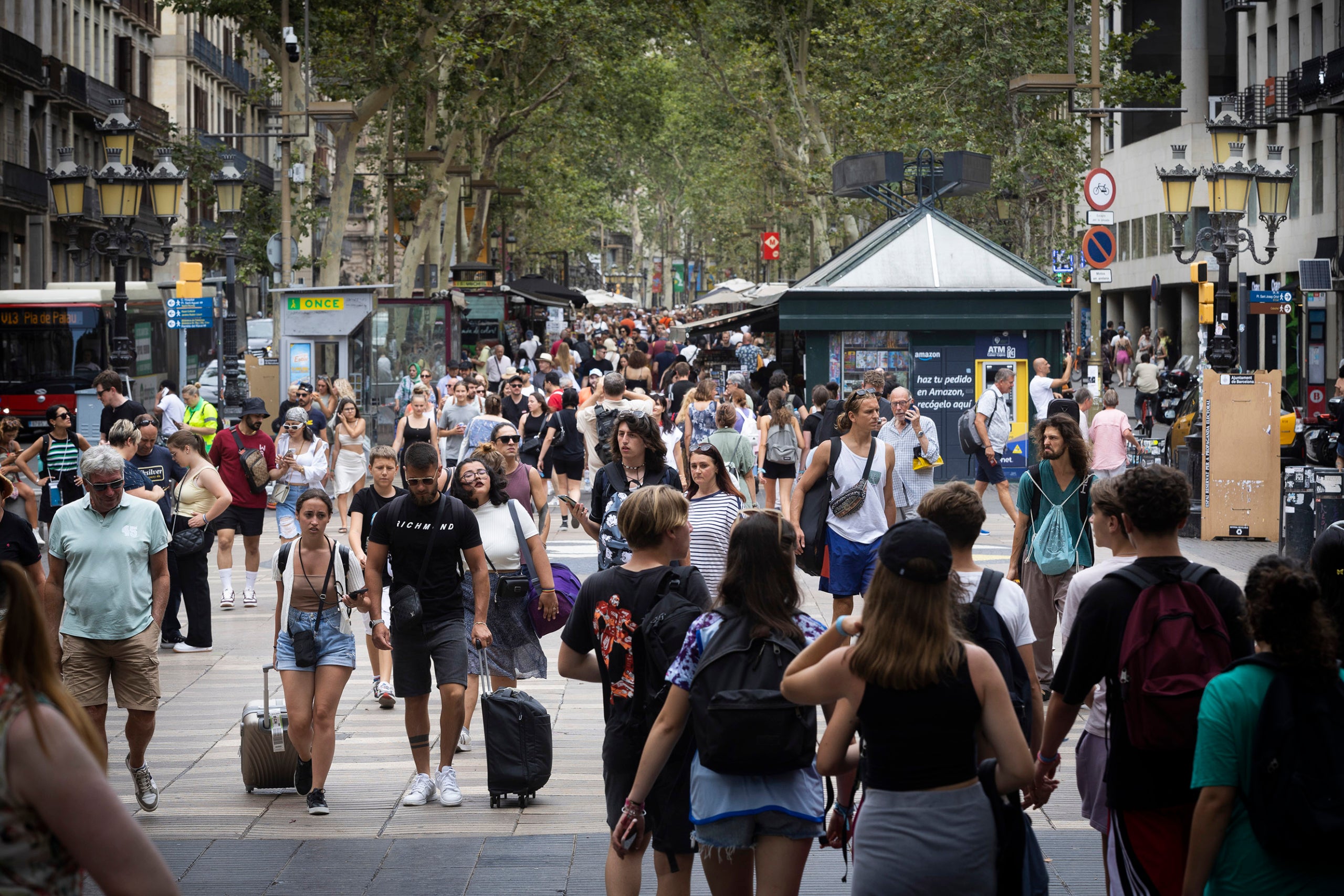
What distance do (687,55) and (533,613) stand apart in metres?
46.6

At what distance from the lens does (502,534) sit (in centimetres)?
772

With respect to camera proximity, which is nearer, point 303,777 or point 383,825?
point 383,825

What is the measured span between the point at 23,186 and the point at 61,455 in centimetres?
3375

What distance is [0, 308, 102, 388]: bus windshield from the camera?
88.0 feet

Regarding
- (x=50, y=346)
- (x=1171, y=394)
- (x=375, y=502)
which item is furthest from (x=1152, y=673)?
(x=1171, y=394)

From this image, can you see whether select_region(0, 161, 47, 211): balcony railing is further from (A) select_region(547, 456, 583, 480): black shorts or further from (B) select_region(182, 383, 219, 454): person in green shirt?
(A) select_region(547, 456, 583, 480): black shorts

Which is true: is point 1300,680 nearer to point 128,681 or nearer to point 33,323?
point 128,681

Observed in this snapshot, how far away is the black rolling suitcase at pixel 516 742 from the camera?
274 inches

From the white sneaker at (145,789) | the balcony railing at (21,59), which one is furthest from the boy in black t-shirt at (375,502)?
the balcony railing at (21,59)

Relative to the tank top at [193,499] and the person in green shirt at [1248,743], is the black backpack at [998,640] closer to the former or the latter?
the person in green shirt at [1248,743]

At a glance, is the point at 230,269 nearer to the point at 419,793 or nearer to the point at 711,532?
the point at 711,532

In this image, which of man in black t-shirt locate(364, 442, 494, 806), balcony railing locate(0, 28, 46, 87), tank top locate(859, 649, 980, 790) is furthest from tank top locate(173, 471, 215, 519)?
balcony railing locate(0, 28, 46, 87)

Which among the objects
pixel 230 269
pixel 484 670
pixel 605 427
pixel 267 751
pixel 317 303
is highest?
pixel 230 269

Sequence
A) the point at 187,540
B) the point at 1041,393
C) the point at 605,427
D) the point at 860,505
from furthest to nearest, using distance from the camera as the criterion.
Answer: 1. the point at 1041,393
2. the point at 605,427
3. the point at 187,540
4. the point at 860,505
